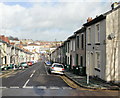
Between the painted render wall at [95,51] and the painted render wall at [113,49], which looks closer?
the painted render wall at [113,49]

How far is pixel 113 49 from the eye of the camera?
15305 millimetres

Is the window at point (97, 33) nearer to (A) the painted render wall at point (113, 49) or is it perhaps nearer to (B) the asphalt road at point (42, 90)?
(A) the painted render wall at point (113, 49)

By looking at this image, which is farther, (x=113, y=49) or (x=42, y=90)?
(x=113, y=49)

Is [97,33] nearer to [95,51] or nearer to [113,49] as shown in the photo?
[95,51]

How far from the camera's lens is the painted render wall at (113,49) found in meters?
15.2

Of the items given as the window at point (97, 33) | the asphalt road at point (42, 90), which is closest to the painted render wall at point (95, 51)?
the window at point (97, 33)

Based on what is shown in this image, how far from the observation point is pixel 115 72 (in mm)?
15188

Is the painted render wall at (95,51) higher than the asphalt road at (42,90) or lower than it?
higher

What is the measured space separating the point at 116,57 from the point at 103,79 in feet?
6.98

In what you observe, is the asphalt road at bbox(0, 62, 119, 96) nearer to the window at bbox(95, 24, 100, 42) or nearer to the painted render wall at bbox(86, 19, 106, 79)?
the painted render wall at bbox(86, 19, 106, 79)

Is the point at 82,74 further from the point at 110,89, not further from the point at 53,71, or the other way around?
the point at 110,89

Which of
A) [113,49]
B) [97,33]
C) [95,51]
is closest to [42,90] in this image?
[113,49]

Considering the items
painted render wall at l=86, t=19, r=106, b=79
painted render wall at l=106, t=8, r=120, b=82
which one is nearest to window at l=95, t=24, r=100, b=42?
painted render wall at l=86, t=19, r=106, b=79

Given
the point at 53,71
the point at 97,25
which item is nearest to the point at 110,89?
the point at 97,25
